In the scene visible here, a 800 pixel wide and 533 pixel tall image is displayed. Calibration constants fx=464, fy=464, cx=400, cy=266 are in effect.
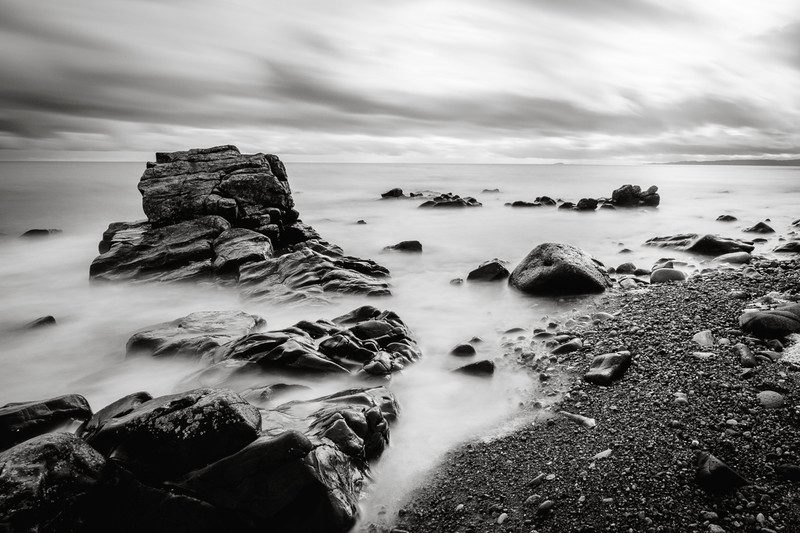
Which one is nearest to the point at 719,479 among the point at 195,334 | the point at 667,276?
the point at 195,334

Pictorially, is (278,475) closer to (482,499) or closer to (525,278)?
(482,499)

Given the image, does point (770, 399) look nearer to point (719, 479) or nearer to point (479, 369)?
point (719, 479)

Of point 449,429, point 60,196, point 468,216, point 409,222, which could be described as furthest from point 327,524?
point 60,196

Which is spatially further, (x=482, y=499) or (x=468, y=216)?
(x=468, y=216)

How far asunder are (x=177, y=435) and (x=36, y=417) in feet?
6.16

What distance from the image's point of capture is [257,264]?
9.77m

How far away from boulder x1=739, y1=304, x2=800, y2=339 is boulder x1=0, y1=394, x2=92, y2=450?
21.5 ft

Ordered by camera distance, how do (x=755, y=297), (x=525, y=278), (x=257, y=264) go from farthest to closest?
1. (x=257, y=264)
2. (x=525, y=278)
3. (x=755, y=297)

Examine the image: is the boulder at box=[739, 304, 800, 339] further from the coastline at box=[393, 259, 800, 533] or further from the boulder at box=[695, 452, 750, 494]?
the boulder at box=[695, 452, 750, 494]

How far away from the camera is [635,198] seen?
25.0 meters

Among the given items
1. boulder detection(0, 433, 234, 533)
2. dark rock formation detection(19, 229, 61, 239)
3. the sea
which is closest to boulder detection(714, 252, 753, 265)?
the sea

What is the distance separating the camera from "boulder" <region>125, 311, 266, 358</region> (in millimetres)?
5906

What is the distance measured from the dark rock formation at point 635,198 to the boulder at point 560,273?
18.4 metres

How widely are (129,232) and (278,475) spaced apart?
1092 centimetres
